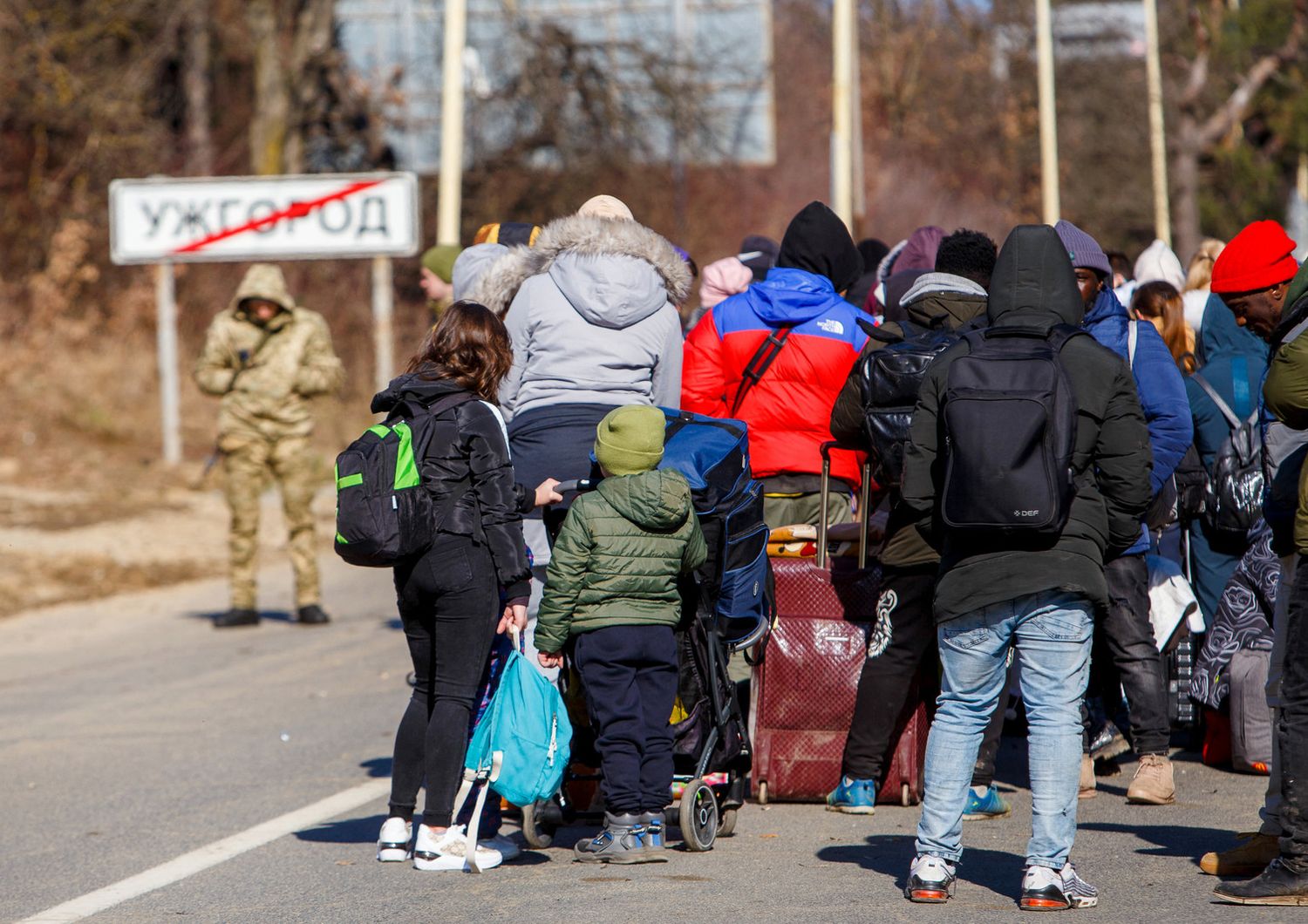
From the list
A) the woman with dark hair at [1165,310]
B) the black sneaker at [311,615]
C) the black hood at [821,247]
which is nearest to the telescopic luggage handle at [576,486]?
the black hood at [821,247]

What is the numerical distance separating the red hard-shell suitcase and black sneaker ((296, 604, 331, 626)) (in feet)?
19.3

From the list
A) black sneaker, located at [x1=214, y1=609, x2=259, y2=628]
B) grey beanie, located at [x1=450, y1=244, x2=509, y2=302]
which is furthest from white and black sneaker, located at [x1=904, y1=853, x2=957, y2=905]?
black sneaker, located at [x1=214, y1=609, x2=259, y2=628]

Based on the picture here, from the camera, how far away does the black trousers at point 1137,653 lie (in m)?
6.85

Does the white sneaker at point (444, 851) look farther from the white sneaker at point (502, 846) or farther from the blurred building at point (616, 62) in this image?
the blurred building at point (616, 62)

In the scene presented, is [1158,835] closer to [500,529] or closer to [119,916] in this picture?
[500,529]

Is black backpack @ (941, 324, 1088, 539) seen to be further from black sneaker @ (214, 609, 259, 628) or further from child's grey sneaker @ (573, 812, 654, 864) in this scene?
black sneaker @ (214, 609, 259, 628)

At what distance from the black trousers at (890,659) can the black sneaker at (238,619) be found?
6.50 metres

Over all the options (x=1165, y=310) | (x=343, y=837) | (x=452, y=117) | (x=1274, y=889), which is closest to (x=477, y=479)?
(x=343, y=837)

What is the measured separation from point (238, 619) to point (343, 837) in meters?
5.77

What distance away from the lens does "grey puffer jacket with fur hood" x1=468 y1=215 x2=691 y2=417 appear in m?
6.61

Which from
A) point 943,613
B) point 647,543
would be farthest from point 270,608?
point 943,613

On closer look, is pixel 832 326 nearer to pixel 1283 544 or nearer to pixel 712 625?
pixel 712 625

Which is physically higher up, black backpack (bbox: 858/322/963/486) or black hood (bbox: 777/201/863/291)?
black hood (bbox: 777/201/863/291)

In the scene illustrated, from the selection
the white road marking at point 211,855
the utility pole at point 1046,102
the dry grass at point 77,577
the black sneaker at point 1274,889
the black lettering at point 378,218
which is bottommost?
the white road marking at point 211,855
